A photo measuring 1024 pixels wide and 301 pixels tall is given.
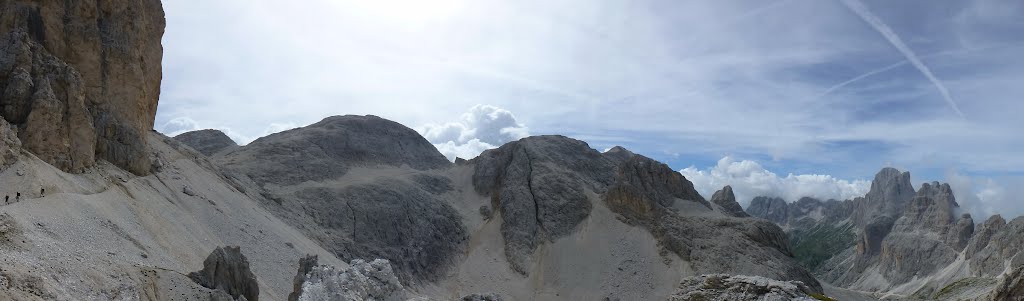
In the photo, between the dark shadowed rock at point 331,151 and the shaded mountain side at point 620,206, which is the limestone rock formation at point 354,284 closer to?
the shaded mountain side at point 620,206

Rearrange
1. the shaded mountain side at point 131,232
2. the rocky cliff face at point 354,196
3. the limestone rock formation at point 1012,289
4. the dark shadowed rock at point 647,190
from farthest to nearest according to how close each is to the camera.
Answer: the dark shadowed rock at point 647,190 < the rocky cliff face at point 354,196 < the shaded mountain side at point 131,232 < the limestone rock formation at point 1012,289

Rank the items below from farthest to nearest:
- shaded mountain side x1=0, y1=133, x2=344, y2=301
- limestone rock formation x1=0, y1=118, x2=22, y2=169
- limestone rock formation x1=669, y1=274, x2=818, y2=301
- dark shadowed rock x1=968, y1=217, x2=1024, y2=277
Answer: dark shadowed rock x1=968, y1=217, x2=1024, y2=277, limestone rock formation x1=0, y1=118, x2=22, y2=169, shaded mountain side x1=0, y1=133, x2=344, y2=301, limestone rock formation x1=669, y1=274, x2=818, y2=301

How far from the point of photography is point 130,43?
73.1 m

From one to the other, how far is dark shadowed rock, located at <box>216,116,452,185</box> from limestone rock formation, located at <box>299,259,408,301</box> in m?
91.5

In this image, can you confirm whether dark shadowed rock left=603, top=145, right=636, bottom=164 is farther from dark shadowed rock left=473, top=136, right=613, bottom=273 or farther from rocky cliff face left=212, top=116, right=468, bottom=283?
rocky cliff face left=212, top=116, right=468, bottom=283

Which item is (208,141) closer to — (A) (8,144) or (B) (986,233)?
(A) (8,144)

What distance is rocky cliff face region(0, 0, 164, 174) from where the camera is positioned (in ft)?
191

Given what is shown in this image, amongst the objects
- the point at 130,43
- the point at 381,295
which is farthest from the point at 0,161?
the point at 381,295

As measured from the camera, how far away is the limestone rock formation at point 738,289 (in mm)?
13180

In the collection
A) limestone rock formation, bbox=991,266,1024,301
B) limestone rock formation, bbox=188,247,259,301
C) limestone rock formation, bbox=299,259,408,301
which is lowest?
limestone rock formation, bbox=188,247,259,301

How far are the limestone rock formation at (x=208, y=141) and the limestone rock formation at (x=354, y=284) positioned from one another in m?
119

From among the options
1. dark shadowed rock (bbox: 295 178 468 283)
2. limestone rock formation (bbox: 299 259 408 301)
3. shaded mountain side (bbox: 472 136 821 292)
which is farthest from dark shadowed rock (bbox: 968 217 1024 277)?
limestone rock formation (bbox: 299 259 408 301)

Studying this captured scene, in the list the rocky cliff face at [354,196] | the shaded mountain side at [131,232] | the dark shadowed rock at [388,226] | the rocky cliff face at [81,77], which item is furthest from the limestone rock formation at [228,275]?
the dark shadowed rock at [388,226]

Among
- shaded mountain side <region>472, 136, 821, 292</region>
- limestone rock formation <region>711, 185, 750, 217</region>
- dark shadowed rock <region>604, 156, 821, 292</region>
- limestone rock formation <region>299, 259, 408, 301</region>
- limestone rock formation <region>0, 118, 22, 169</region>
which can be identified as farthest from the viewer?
limestone rock formation <region>711, 185, 750, 217</region>
